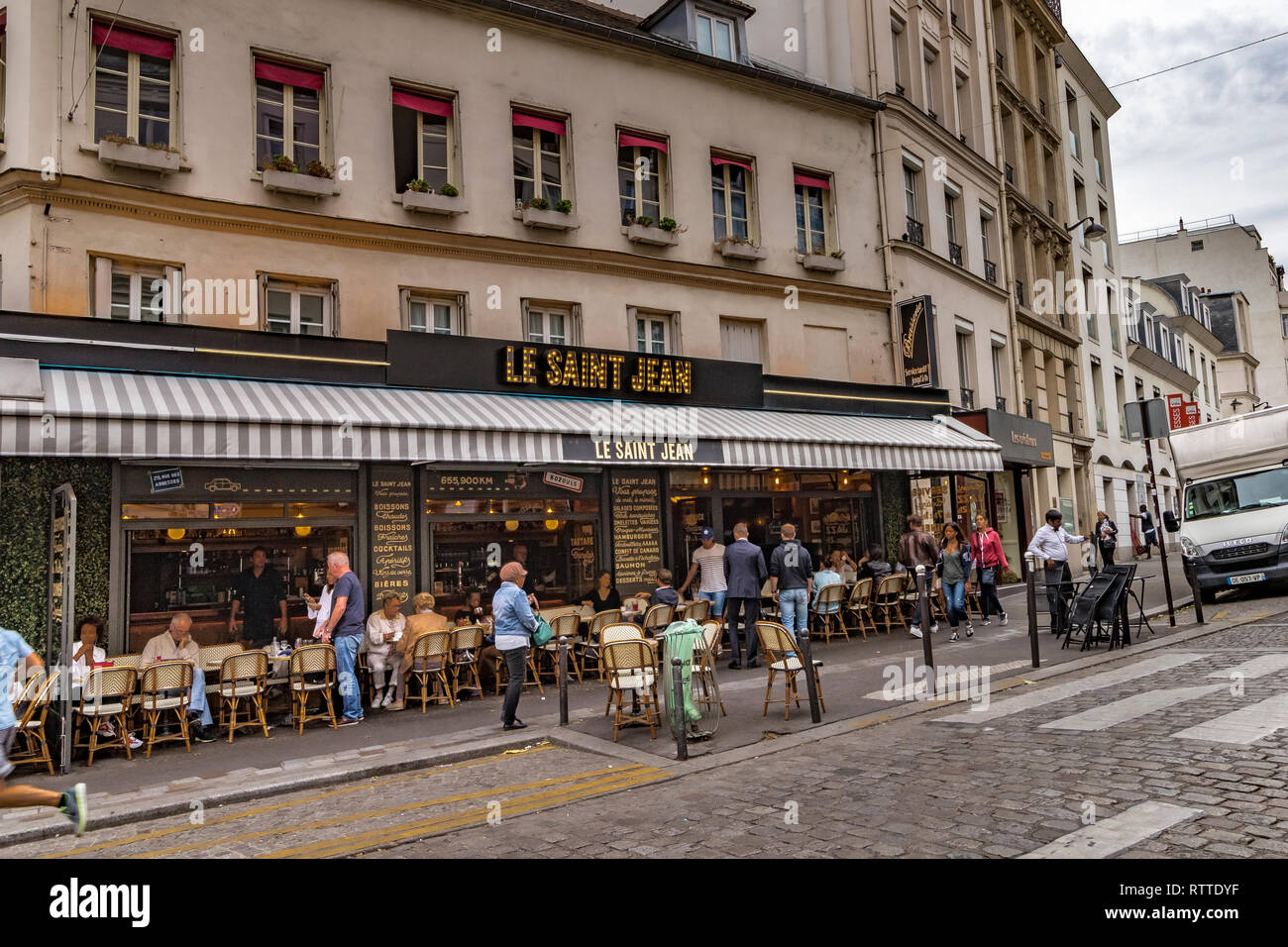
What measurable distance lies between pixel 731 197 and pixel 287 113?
26.3ft

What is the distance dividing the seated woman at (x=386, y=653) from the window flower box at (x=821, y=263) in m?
10.5

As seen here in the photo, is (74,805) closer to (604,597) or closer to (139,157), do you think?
(604,597)

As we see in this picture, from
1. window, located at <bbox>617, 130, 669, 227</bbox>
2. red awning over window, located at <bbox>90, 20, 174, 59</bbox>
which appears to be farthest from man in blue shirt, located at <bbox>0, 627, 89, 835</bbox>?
window, located at <bbox>617, 130, 669, 227</bbox>

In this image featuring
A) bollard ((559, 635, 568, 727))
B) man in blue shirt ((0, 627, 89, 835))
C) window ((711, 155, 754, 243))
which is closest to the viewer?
man in blue shirt ((0, 627, 89, 835))

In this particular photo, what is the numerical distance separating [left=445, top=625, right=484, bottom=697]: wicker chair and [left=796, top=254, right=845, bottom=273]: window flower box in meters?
10.0

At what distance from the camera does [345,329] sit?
11969mm

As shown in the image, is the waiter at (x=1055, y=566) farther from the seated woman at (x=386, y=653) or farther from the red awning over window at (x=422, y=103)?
the red awning over window at (x=422, y=103)

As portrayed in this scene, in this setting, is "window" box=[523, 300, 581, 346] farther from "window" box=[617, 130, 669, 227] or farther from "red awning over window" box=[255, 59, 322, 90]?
"red awning over window" box=[255, 59, 322, 90]

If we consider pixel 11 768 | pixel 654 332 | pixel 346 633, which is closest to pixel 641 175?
pixel 654 332

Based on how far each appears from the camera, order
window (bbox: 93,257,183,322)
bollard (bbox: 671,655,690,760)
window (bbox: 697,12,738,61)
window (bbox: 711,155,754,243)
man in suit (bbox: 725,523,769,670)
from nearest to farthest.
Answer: bollard (bbox: 671,655,690,760)
window (bbox: 93,257,183,322)
man in suit (bbox: 725,523,769,670)
window (bbox: 711,155,754,243)
window (bbox: 697,12,738,61)

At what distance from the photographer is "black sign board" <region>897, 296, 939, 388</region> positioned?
17.8 m

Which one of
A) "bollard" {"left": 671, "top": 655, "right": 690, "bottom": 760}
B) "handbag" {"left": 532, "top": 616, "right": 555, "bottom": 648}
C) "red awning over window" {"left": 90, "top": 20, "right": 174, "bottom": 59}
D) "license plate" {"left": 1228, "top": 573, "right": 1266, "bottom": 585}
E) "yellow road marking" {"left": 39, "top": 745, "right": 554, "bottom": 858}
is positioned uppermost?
"red awning over window" {"left": 90, "top": 20, "right": 174, "bottom": 59}
